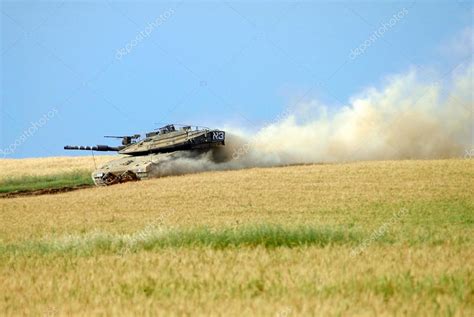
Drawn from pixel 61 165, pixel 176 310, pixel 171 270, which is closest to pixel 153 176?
pixel 61 165

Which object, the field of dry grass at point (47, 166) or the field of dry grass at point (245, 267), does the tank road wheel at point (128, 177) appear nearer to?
the field of dry grass at point (47, 166)

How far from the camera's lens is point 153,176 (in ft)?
132

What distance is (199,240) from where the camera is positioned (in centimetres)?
1280

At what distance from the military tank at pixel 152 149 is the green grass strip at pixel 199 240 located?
86.9 feet

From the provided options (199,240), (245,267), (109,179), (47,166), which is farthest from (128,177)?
(245,267)

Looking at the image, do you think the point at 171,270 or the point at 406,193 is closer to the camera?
the point at 171,270

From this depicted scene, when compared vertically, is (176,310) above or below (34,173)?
below

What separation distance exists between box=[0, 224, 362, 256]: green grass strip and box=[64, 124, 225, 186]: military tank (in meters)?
26.5

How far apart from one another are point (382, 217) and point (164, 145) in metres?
22.9

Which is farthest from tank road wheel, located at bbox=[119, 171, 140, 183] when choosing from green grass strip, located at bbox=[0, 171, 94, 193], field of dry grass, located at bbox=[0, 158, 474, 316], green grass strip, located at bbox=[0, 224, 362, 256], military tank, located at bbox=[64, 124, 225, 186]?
green grass strip, located at bbox=[0, 224, 362, 256]

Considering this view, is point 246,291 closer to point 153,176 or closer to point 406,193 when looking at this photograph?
point 406,193

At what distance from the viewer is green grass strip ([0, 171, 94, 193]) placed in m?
44.9

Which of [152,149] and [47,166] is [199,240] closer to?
[152,149]

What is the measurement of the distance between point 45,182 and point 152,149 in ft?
30.3
